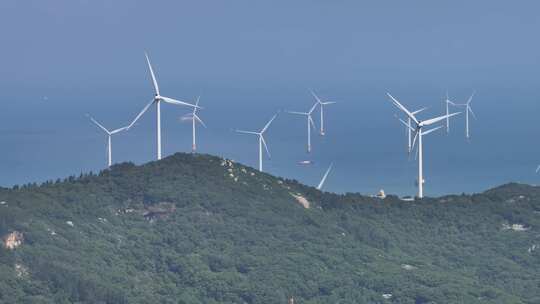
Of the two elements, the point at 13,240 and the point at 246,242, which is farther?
the point at 246,242

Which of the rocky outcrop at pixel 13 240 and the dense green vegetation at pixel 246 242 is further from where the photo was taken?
the dense green vegetation at pixel 246 242

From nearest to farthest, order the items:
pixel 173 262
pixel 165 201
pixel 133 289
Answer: pixel 133 289 → pixel 173 262 → pixel 165 201

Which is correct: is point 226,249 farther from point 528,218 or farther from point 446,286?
point 528,218

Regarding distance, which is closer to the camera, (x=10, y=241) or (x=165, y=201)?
(x=10, y=241)

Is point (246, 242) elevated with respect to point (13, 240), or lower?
lower

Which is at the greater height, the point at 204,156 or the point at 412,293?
the point at 204,156

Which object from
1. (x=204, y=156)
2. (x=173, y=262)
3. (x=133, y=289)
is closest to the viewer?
(x=133, y=289)

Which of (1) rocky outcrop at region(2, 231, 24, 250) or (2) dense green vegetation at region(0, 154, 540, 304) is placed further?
(2) dense green vegetation at region(0, 154, 540, 304)

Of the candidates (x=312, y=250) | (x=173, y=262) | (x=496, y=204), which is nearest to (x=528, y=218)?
(x=496, y=204)
